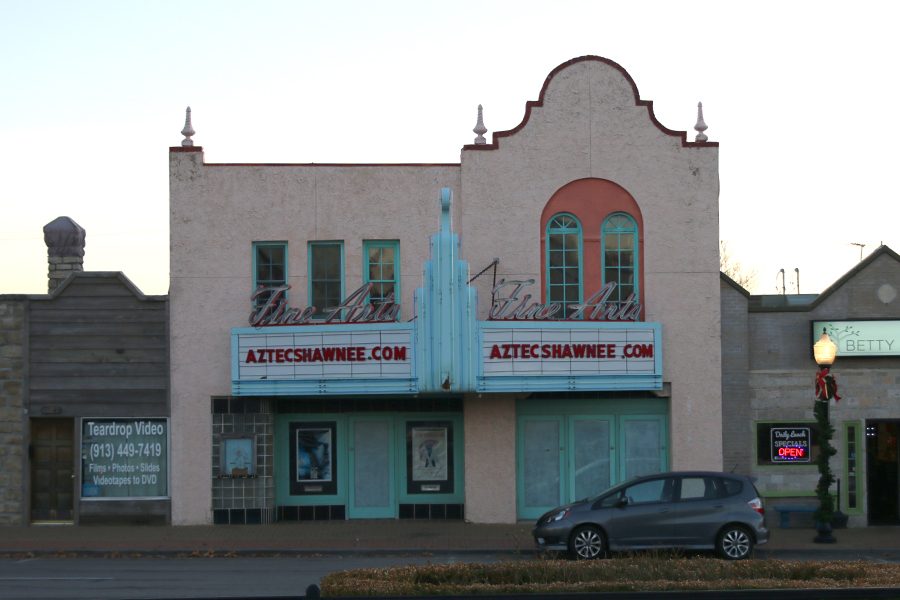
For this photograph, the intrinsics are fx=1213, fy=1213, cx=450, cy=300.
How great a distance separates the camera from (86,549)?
21344 mm

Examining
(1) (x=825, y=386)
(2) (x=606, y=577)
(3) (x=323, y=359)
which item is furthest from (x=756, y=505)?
(3) (x=323, y=359)

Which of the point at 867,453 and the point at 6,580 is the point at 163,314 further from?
the point at 867,453

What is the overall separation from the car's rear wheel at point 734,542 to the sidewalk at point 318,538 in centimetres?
245

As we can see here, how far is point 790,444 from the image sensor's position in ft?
80.9

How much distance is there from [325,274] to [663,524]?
9.07m

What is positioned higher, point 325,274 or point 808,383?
point 325,274

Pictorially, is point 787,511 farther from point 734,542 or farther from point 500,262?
point 500,262

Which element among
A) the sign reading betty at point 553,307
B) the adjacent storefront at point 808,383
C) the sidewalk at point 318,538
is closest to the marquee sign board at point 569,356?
the sign reading betty at point 553,307

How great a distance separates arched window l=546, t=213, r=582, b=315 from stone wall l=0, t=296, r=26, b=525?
10.8 meters

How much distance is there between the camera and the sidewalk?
844 inches

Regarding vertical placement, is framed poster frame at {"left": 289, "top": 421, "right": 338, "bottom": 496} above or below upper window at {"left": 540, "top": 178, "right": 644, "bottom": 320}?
below

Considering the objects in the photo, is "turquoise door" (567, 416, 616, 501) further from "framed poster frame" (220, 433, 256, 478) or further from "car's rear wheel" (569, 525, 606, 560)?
"framed poster frame" (220, 433, 256, 478)

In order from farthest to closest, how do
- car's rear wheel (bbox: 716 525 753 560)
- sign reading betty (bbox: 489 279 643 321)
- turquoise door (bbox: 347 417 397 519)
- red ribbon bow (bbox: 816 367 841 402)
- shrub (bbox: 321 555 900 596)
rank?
turquoise door (bbox: 347 417 397 519), sign reading betty (bbox: 489 279 643 321), red ribbon bow (bbox: 816 367 841 402), car's rear wheel (bbox: 716 525 753 560), shrub (bbox: 321 555 900 596)

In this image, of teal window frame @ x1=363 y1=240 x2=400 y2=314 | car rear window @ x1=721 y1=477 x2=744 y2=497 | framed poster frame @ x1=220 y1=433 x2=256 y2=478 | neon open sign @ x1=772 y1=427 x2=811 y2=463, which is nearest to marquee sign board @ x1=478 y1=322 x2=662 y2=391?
teal window frame @ x1=363 y1=240 x2=400 y2=314
